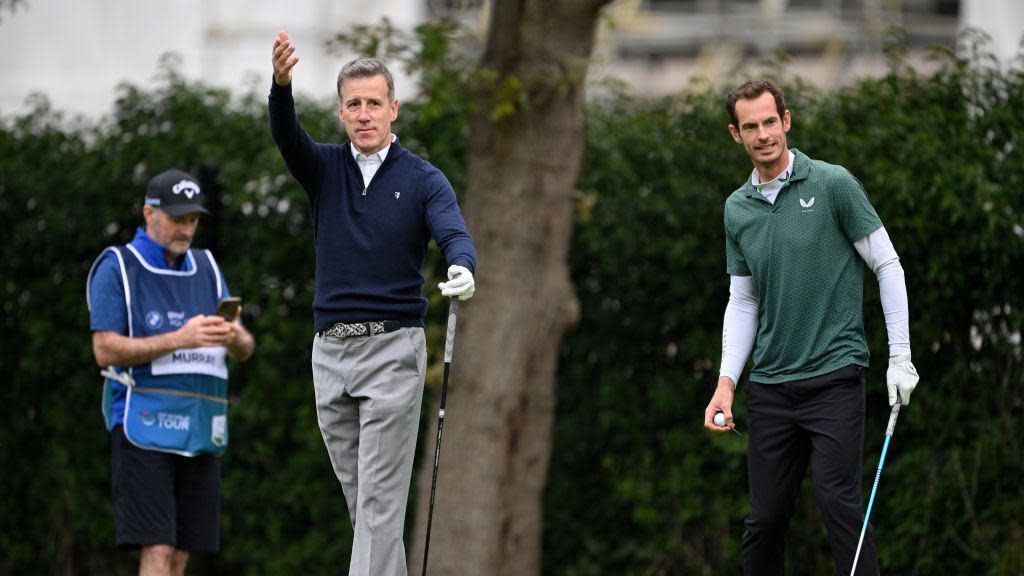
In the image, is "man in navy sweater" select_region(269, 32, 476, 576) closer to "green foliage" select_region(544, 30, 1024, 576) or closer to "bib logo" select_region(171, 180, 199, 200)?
"bib logo" select_region(171, 180, 199, 200)

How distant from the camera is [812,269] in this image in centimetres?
514

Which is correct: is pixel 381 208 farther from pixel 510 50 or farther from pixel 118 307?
pixel 510 50

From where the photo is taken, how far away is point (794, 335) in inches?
204

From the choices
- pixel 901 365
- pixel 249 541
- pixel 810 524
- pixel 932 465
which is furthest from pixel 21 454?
pixel 901 365

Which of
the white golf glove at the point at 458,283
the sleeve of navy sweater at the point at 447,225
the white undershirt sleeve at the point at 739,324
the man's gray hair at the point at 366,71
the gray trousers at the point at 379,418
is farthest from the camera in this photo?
the white undershirt sleeve at the point at 739,324

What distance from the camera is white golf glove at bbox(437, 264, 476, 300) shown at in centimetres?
475

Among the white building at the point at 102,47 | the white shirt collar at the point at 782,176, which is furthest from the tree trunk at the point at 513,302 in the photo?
the white building at the point at 102,47

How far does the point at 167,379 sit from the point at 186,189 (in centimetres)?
85

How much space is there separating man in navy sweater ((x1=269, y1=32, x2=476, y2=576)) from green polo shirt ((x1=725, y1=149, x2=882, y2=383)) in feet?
3.76

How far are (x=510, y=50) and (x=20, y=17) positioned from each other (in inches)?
448

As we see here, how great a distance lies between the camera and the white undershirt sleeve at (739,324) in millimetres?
5418

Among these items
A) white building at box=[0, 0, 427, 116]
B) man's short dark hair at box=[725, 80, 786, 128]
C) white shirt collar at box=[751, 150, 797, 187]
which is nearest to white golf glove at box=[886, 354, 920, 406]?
white shirt collar at box=[751, 150, 797, 187]

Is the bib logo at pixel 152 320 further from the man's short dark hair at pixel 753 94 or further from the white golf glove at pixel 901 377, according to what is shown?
the white golf glove at pixel 901 377

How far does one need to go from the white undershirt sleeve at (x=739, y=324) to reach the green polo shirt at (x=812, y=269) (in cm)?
17
